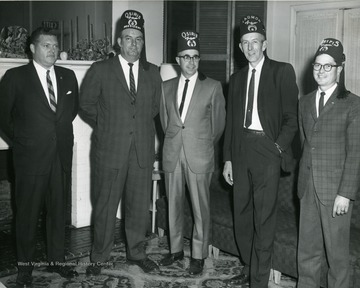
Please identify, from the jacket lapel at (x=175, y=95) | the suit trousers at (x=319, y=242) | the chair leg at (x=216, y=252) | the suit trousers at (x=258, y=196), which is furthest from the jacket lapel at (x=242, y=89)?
the chair leg at (x=216, y=252)

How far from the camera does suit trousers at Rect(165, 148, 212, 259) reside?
126 inches

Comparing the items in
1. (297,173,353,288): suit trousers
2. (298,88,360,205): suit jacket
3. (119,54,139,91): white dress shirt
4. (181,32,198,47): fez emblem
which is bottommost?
(297,173,353,288): suit trousers

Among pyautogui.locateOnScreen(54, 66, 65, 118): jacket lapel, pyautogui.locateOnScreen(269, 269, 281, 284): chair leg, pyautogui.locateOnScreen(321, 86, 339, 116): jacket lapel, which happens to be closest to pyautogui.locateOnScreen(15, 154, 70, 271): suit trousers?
pyautogui.locateOnScreen(54, 66, 65, 118): jacket lapel

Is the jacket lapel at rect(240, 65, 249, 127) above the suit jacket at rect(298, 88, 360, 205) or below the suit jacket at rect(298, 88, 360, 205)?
above

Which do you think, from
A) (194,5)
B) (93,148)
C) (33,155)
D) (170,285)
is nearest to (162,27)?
(194,5)

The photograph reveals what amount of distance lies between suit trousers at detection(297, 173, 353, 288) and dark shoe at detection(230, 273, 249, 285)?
473 millimetres

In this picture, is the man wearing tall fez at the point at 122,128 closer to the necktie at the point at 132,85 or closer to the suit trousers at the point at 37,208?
the necktie at the point at 132,85

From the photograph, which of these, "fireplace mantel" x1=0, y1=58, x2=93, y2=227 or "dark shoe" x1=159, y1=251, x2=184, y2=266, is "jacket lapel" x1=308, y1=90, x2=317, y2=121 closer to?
"dark shoe" x1=159, y1=251, x2=184, y2=266

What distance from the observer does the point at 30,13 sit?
7.73 m

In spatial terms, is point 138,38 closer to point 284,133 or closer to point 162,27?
point 284,133

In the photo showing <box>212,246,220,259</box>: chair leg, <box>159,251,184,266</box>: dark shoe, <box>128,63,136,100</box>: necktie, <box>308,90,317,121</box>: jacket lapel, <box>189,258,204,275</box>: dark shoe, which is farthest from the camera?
<box>212,246,220,259</box>: chair leg

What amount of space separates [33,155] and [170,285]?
4.27ft

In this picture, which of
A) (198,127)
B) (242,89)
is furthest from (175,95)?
(242,89)

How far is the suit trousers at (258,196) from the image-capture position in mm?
2854
